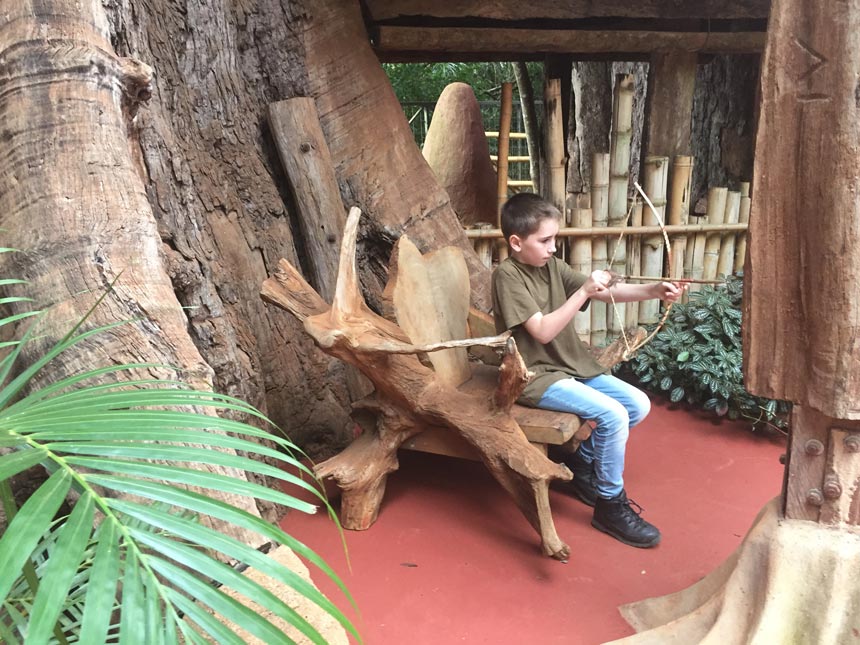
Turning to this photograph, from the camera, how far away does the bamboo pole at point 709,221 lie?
4.64 metres

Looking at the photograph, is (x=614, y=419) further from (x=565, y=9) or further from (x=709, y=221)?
(x=565, y=9)

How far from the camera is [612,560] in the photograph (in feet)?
8.88

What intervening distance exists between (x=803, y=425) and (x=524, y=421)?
3.80ft

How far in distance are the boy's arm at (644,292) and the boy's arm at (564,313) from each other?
0.08 meters

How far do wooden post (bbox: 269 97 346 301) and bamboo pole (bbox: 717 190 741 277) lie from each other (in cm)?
274

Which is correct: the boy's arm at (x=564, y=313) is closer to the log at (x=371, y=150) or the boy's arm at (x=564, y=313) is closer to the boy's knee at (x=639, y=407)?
the boy's knee at (x=639, y=407)

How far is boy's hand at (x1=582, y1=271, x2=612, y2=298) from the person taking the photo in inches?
104

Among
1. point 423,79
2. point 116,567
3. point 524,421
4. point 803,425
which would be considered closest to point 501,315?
point 524,421

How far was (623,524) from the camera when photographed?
9.28 ft

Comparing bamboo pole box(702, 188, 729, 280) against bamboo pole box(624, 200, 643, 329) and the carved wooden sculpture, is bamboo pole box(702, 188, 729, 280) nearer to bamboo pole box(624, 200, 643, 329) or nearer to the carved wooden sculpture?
bamboo pole box(624, 200, 643, 329)

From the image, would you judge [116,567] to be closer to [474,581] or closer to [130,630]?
[130,630]

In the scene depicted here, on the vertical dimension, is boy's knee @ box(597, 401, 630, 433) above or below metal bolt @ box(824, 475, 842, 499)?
below

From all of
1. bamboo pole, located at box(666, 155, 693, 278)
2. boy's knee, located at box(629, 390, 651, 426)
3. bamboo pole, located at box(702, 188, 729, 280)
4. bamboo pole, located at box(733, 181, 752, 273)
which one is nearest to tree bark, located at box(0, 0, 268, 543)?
boy's knee, located at box(629, 390, 651, 426)

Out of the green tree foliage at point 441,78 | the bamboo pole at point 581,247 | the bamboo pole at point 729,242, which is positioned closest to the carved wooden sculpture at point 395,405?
the bamboo pole at point 581,247
